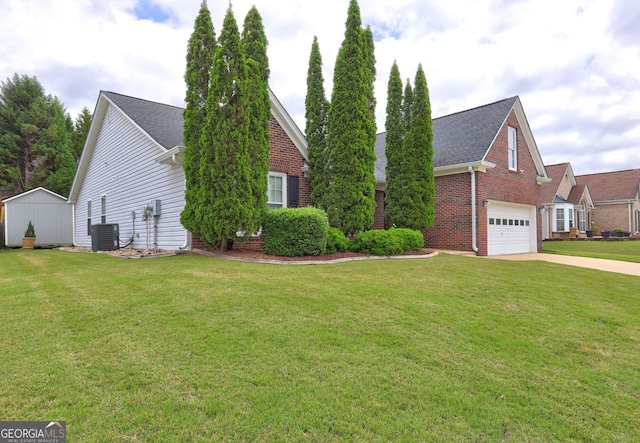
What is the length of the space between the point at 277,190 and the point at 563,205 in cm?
2371

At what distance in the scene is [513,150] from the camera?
590 inches

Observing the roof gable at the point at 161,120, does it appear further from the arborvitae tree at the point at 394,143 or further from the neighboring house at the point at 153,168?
the arborvitae tree at the point at 394,143

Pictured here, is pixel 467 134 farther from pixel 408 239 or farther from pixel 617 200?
pixel 617 200

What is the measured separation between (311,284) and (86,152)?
16.8 metres

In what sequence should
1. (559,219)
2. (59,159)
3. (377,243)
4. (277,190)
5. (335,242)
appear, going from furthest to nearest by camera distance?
(59,159) → (559,219) → (277,190) → (377,243) → (335,242)

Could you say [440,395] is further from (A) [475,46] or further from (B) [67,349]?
(A) [475,46]

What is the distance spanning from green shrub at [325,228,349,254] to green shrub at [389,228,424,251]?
159 cm

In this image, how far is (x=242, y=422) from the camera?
6.86 ft

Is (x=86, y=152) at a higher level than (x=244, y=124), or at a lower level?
higher

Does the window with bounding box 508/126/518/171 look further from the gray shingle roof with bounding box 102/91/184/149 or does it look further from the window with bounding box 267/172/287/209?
the gray shingle roof with bounding box 102/91/184/149

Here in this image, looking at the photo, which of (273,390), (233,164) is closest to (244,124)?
(233,164)

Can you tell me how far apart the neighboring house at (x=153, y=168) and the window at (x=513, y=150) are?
8.70 meters

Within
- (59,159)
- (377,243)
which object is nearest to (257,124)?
(377,243)

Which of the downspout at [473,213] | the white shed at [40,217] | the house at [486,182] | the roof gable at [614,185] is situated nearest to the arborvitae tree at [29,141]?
the white shed at [40,217]
